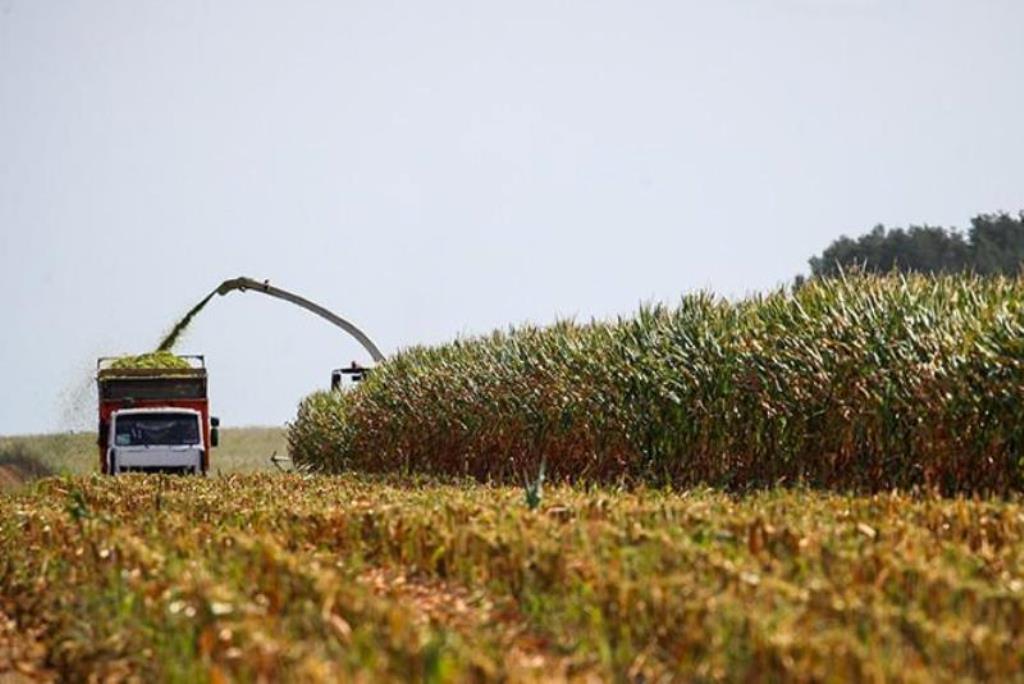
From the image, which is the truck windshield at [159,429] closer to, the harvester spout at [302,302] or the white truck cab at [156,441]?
the white truck cab at [156,441]

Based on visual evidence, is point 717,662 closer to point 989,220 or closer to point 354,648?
point 354,648

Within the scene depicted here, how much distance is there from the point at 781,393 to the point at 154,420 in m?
15.5

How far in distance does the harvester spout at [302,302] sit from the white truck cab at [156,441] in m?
16.5

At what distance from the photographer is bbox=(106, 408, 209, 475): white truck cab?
3425 centimetres

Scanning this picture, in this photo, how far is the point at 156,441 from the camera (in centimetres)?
3481

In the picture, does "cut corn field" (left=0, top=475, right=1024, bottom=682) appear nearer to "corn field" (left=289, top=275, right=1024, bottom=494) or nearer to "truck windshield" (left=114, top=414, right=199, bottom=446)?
"corn field" (left=289, top=275, right=1024, bottom=494)

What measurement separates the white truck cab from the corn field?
596cm

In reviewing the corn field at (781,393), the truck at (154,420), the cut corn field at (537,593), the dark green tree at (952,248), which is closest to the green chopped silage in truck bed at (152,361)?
the truck at (154,420)

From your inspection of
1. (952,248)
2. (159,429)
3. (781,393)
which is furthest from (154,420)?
(952,248)

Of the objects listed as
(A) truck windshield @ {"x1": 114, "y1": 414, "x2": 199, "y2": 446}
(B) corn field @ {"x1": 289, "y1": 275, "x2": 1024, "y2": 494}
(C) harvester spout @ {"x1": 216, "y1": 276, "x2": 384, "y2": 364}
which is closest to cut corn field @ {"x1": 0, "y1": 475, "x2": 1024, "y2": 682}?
(B) corn field @ {"x1": 289, "y1": 275, "x2": 1024, "y2": 494}

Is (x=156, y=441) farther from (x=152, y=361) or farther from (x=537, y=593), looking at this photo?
(x=537, y=593)

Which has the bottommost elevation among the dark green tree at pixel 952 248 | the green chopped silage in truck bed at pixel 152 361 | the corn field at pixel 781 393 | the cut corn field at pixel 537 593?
the cut corn field at pixel 537 593

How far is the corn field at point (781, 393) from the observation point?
835 inches

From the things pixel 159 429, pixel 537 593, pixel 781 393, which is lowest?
pixel 537 593
